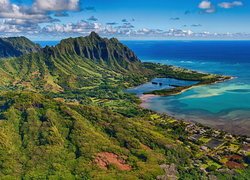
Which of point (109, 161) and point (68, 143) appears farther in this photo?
point (68, 143)

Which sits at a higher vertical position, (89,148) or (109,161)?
(89,148)

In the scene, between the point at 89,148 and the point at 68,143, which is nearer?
the point at 89,148

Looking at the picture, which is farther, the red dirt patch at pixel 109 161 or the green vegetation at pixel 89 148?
the red dirt patch at pixel 109 161

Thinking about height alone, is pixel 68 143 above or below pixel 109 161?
above

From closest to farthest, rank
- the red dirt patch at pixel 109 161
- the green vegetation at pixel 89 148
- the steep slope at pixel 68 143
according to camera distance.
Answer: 1. the steep slope at pixel 68 143
2. the green vegetation at pixel 89 148
3. the red dirt patch at pixel 109 161

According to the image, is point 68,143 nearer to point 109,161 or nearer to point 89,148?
point 89,148

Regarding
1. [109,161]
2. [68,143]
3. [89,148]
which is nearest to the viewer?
[109,161]

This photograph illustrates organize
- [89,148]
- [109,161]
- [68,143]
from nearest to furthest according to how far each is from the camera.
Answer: [109,161], [89,148], [68,143]

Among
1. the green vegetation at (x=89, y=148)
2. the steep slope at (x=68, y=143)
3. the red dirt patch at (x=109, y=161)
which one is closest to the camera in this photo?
the steep slope at (x=68, y=143)

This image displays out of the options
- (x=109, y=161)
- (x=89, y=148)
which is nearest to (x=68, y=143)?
(x=89, y=148)

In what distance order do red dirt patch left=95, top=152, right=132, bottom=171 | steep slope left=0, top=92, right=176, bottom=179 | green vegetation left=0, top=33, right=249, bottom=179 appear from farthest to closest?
red dirt patch left=95, top=152, right=132, bottom=171 → green vegetation left=0, top=33, right=249, bottom=179 → steep slope left=0, top=92, right=176, bottom=179
